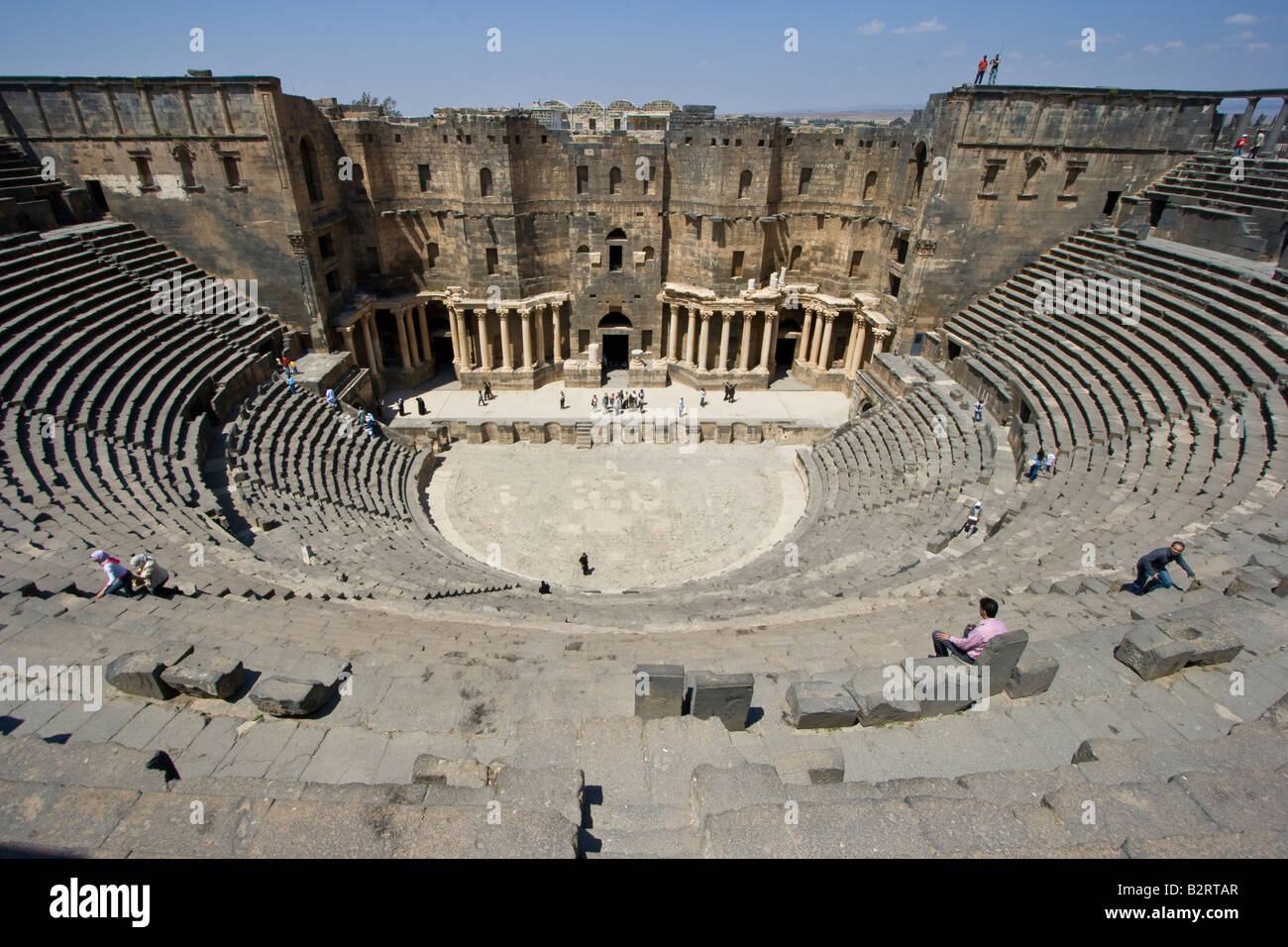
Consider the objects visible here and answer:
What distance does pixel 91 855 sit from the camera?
500cm

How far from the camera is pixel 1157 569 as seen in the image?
10133mm

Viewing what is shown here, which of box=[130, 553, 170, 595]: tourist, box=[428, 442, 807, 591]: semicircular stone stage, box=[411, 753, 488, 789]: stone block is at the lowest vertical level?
box=[428, 442, 807, 591]: semicircular stone stage

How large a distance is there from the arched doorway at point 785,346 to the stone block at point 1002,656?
24.3m

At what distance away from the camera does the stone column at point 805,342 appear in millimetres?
30483

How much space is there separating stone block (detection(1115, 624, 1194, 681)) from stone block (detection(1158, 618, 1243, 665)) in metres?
0.10

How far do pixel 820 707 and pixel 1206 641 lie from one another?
16.0 feet

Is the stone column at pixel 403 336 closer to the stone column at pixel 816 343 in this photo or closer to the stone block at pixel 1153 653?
the stone column at pixel 816 343

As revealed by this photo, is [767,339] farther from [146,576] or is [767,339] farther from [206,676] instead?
[206,676]

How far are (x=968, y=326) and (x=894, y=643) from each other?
19.4 meters

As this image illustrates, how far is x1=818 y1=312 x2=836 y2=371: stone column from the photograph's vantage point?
96.4ft

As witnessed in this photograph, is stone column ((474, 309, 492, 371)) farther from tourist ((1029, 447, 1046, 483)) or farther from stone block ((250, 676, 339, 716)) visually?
stone block ((250, 676, 339, 716))

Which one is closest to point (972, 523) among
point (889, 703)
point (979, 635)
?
point (979, 635)

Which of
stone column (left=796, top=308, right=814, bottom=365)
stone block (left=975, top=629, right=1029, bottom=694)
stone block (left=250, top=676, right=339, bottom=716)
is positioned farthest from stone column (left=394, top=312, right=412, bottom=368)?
stone block (left=975, top=629, right=1029, bottom=694)

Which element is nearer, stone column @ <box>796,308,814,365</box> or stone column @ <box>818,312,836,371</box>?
stone column @ <box>818,312,836,371</box>
